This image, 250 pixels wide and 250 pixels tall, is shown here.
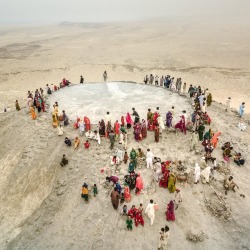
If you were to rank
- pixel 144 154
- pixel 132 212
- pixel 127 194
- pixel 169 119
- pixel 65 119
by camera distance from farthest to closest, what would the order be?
pixel 65 119, pixel 169 119, pixel 144 154, pixel 127 194, pixel 132 212

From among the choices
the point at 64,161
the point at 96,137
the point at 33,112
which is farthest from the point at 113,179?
the point at 33,112

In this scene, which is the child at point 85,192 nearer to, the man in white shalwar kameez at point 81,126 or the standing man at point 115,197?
the standing man at point 115,197

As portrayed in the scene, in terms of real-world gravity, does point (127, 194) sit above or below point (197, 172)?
below

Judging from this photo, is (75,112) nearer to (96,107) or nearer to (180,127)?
(96,107)

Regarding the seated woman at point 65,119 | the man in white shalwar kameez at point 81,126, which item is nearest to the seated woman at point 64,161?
the man in white shalwar kameez at point 81,126

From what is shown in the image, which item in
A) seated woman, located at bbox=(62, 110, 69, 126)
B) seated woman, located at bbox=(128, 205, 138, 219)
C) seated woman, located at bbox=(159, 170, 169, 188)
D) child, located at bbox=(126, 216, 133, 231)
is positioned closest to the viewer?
child, located at bbox=(126, 216, 133, 231)

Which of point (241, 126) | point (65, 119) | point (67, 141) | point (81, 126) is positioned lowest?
point (241, 126)

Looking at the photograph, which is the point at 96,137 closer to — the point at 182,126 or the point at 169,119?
the point at 169,119

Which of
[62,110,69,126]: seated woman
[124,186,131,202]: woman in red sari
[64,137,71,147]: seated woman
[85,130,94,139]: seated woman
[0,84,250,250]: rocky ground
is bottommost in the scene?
[0,84,250,250]: rocky ground

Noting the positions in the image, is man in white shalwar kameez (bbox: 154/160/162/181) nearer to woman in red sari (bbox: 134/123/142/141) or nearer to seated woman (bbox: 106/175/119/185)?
seated woman (bbox: 106/175/119/185)

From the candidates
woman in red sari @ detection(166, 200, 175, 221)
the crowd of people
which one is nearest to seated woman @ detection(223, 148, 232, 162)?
the crowd of people

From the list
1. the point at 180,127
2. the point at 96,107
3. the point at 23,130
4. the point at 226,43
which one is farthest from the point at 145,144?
the point at 226,43
